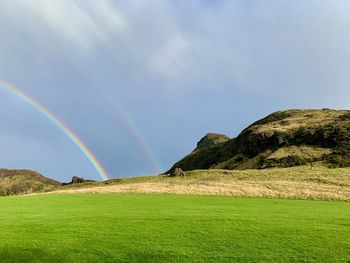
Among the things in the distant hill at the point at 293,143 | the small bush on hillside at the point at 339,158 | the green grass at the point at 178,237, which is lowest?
the green grass at the point at 178,237

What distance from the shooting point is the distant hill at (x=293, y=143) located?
129 metres

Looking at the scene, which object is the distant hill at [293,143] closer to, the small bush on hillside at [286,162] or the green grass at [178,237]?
the small bush on hillside at [286,162]

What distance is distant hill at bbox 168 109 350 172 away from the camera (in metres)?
129

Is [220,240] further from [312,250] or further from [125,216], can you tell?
[125,216]

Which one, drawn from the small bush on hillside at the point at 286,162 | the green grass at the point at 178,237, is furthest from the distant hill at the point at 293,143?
the green grass at the point at 178,237

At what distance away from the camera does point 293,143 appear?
150375 millimetres

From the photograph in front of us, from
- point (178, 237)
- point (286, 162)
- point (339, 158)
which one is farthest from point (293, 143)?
point (178, 237)

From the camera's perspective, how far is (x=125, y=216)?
3078 cm

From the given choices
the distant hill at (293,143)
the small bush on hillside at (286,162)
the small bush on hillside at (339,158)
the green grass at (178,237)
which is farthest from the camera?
the distant hill at (293,143)

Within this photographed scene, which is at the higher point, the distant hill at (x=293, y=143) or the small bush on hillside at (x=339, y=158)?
the distant hill at (x=293, y=143)

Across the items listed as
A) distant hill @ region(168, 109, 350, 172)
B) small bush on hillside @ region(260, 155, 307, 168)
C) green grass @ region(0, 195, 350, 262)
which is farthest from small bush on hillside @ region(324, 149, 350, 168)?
green grass @ region(0, 195, 350, 262)

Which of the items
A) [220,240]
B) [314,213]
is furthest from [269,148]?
[220,240]

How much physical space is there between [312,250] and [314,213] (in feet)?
36.7

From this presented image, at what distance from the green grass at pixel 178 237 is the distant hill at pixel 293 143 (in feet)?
292
